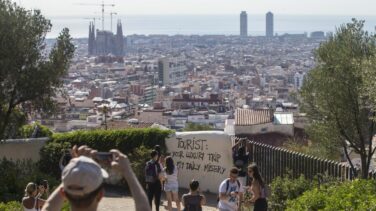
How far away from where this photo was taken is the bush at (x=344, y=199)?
24.0ft

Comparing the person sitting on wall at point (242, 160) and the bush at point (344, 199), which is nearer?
the bush at point (344, 199)

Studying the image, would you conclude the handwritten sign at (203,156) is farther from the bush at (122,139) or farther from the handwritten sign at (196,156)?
the bush at (122,139)

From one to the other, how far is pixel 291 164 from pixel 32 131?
22.0 ft

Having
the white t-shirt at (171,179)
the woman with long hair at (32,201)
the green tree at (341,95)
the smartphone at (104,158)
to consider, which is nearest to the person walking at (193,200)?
the woman with long hair at (32,201)

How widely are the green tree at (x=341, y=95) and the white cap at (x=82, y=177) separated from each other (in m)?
11.5

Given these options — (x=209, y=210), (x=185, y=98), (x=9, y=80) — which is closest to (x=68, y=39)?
(x=9, y=80)

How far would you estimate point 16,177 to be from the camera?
1252cm

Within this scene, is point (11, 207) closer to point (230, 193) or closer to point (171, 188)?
point (230, 193)

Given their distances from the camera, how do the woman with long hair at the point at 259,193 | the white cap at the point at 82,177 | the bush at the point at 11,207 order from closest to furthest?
the white cap at the point at 82,177 < the bush at the point at 11,207 < the woman with long hair at the point at 259,193

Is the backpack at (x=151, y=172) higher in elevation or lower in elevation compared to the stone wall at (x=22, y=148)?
higher

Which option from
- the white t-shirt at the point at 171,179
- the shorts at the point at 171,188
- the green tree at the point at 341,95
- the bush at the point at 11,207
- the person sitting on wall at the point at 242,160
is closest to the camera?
the bush at the point at 11,207

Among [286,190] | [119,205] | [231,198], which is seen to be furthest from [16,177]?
[231,198]

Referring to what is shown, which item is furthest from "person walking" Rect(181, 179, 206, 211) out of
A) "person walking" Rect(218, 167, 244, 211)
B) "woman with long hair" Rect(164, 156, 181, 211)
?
"woman with long hair" Rect(164, 156, 181, 211)

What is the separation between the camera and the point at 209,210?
12750 millimetres
